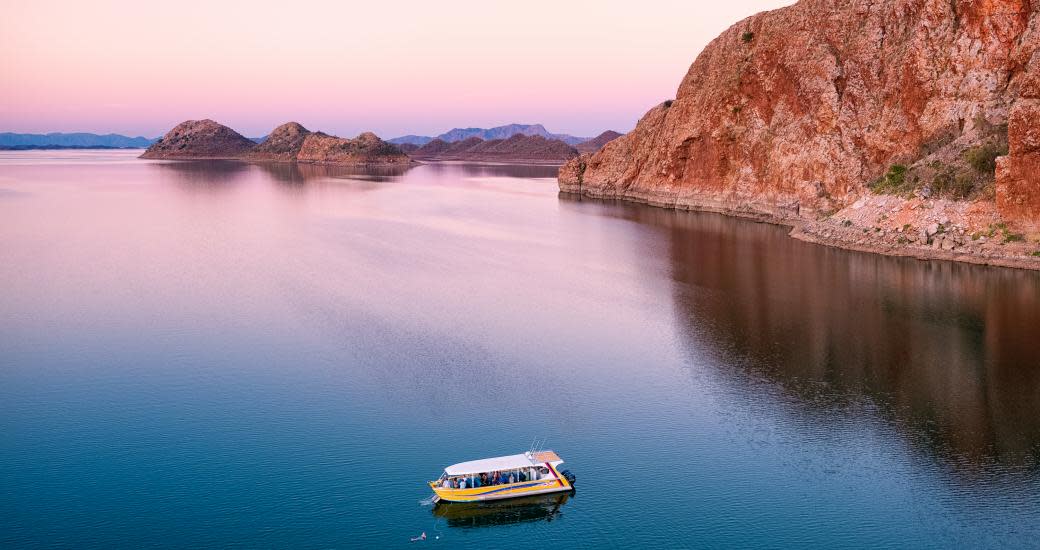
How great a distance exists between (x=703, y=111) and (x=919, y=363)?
73235mm

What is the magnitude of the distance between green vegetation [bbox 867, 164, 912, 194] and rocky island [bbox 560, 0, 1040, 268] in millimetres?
129

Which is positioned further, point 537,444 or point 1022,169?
point 1022,169

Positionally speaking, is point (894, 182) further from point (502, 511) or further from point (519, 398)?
point (502, 511)

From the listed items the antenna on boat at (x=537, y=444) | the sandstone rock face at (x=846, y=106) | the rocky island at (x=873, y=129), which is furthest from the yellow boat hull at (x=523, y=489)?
the sandstone rock face at (x=846, y=106)

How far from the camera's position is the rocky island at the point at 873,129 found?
63.2 m

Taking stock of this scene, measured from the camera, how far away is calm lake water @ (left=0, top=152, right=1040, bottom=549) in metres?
25.0

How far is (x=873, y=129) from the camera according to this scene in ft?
272

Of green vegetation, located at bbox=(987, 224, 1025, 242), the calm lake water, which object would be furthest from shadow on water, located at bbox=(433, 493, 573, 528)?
green vegetation, located at bbox=(987, 224, 1025, 242)

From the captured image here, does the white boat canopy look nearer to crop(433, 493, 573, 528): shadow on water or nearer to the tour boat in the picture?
the tour boat

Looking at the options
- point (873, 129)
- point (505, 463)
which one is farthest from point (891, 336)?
point (873, 129)

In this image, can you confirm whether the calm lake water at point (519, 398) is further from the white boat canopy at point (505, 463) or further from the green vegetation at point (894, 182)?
the green vegetation at point (894, 182)

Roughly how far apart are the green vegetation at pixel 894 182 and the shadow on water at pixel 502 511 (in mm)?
56298

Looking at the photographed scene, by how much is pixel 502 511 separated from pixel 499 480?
97 cm

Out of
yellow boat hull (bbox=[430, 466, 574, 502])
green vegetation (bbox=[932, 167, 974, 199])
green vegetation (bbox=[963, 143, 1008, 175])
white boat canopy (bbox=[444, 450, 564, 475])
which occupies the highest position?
green vegetation (bbox=[963, 143, 1008, 175])
